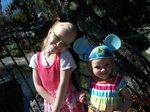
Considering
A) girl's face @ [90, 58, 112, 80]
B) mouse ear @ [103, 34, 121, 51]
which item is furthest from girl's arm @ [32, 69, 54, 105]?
mouse ear @ [103, 34, 121, 51]

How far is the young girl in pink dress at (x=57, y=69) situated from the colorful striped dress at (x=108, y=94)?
0.18 m

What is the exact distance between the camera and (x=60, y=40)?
9.29ft

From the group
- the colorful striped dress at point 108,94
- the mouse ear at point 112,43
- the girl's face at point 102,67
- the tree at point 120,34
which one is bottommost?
the tree at point 120,34

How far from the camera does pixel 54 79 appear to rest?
9.45ft

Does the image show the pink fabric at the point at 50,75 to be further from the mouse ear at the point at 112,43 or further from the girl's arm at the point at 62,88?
the mouse ear at the point at 112,43

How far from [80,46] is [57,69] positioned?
0.24 meters

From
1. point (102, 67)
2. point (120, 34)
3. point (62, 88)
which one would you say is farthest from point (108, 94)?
point (120, 34)

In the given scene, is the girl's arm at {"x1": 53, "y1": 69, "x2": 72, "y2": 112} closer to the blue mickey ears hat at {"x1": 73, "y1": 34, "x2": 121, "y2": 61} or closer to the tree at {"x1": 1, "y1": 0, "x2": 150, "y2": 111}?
the blue mickey ears hat at {"x1": 73, "y1": 34, "x2": 121, "y2": 61}

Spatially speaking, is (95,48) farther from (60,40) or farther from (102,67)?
(60,40)

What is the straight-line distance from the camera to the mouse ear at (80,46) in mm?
2916

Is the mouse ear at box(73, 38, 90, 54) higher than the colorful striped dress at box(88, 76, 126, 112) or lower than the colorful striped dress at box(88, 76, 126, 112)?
higher

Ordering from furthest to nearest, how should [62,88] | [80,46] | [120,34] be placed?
[120,34] < [80,46] < [62,88]

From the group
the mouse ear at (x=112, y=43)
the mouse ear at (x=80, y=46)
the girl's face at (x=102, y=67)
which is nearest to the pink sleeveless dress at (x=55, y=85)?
the mouse ear at (x=80, y=46)

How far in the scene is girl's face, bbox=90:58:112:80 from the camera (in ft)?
9.29
